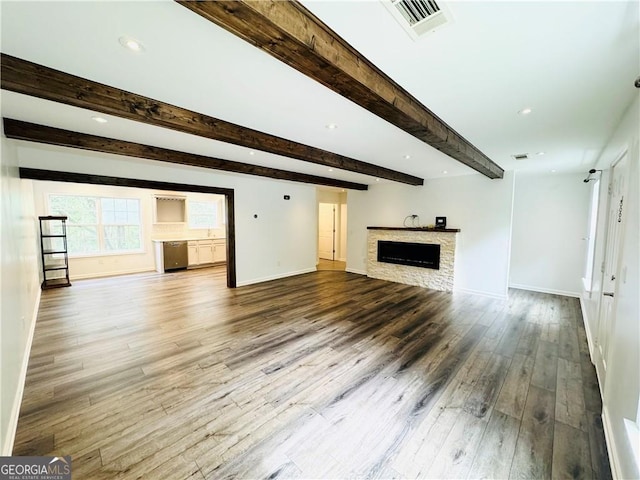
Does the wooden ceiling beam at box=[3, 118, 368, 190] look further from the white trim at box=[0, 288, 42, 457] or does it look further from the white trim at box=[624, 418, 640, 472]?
the white trim at box=[624, 418, 640, 472]

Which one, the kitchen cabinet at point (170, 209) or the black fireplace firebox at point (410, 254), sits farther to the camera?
the kitchen cabinet at point (170, 209)

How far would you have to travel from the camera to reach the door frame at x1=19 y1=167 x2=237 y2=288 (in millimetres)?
3875

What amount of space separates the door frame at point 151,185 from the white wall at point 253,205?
75 mm

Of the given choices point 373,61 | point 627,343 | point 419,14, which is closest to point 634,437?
point 627,343

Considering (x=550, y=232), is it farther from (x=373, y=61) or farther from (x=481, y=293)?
(x=373, y=61)

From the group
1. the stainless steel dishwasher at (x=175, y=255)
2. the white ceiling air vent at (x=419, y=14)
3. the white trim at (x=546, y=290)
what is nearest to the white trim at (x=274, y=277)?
the stainless steel dishwasher at (x=175, y=255)

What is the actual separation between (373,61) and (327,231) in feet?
27.2

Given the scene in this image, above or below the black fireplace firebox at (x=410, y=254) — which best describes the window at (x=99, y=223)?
above

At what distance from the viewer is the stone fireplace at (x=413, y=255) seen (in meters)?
5.69

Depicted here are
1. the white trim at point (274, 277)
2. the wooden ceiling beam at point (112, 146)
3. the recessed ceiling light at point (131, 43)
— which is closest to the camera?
the recessed ceiling light at point (131, 43)

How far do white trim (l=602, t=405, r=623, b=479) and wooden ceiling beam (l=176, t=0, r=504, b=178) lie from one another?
8.32 feet

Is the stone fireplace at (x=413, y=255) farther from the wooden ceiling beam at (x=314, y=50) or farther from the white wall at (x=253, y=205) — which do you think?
the wooden ceiling beam at (x=314, y=50)

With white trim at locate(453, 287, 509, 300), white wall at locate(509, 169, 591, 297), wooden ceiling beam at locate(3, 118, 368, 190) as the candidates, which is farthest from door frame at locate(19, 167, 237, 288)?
white wall at locate(509, 169, 591, 297)

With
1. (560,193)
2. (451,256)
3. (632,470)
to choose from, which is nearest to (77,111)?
(632,470)
